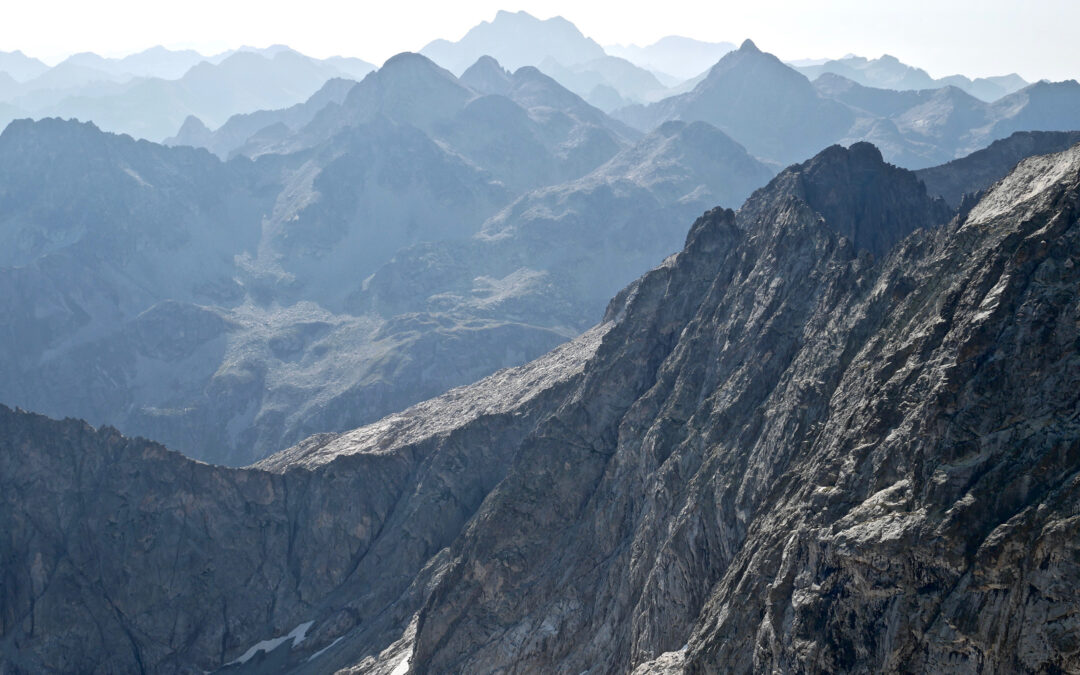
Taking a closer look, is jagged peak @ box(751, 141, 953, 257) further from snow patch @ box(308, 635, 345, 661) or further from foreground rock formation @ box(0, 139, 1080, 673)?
snow patch @ box(308, 635, 345, 661)

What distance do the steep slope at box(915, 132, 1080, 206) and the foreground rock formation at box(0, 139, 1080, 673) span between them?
120 feet

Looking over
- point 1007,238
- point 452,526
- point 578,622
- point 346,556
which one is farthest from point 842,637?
point 346,556

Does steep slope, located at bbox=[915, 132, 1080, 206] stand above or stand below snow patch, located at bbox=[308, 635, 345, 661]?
above

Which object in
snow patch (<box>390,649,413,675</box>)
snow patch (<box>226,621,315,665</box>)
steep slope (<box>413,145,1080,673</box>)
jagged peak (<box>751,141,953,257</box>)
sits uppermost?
jagged peak (<box>751,141,953,257</box>)

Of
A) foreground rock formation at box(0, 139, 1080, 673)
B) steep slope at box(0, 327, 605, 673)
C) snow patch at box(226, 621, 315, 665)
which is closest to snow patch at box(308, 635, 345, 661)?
foreground rock formation at box(0, 139, 1080, 673)

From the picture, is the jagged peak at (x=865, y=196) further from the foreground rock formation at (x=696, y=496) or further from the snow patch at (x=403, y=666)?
the snow patch at (x=403, y=666)

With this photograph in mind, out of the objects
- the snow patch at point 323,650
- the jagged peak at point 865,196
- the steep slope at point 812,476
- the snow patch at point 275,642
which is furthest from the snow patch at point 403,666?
the jagged peak at point 865,196

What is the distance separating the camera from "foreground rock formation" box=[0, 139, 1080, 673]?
4981 centimetres

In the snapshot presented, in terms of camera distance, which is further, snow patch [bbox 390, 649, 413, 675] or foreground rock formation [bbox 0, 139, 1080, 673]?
snow patch [bbox 390, 649, 413, 675]

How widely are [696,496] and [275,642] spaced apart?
84.7 metres

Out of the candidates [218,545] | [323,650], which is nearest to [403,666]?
[323,650]

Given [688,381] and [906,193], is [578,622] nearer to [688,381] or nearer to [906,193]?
[688,381]

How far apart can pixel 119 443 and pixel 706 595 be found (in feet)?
378

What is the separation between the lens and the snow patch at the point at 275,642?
465 ft
